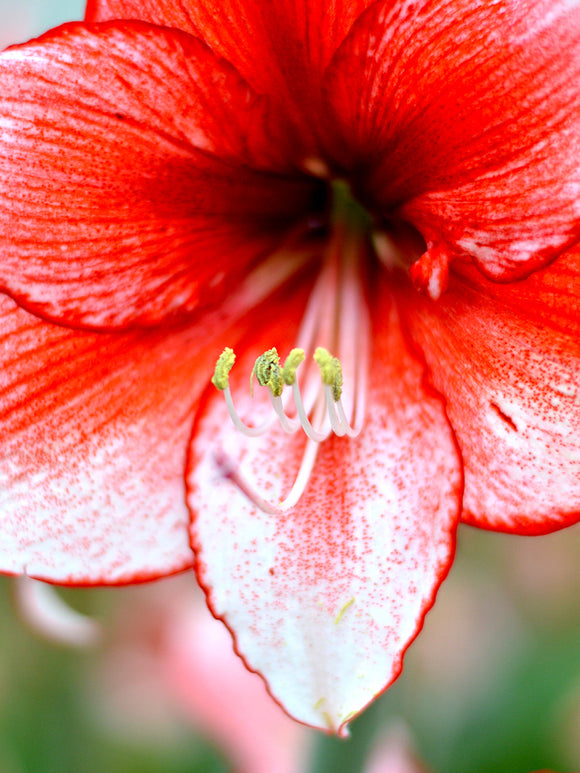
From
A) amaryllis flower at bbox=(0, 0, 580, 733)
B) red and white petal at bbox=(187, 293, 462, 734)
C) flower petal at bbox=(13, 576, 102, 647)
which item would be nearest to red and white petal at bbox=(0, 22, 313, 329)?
amaryllis flower at bbox=(0, 0, 580, 733)

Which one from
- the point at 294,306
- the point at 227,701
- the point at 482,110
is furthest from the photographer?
the point at 227,701

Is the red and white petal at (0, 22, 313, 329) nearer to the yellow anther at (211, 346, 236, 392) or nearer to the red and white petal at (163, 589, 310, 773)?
the yellow anther at (211, 346, 236, 392)

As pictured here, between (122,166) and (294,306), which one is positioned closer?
(122,166)

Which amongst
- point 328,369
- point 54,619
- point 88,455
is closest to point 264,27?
point 328,369

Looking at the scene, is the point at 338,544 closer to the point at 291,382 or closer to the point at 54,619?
the point at 291,382

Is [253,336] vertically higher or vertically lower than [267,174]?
lower

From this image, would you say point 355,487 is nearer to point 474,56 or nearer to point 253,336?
point 253,336

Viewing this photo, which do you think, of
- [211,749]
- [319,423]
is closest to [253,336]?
[319,423]
